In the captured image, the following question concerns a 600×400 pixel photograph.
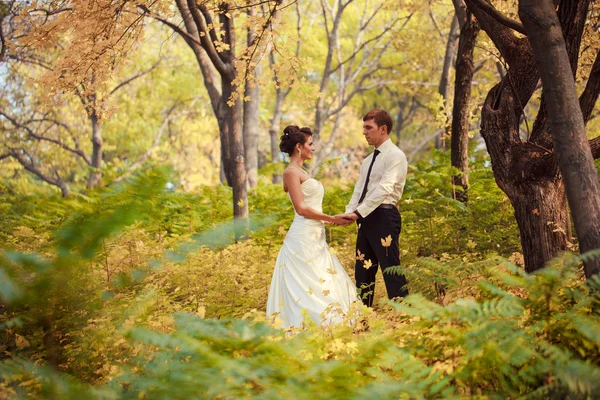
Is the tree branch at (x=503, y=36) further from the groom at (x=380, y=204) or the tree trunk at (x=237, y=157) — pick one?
the tree trunk at (x=237, y=157)

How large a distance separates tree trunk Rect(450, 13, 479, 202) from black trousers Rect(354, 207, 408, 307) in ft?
10.2

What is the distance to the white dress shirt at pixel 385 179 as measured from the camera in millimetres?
6219

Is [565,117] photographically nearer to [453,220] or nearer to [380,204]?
[380,204]

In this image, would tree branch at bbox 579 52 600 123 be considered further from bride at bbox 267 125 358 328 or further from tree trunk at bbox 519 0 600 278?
bride at bbox 267 125 358 328

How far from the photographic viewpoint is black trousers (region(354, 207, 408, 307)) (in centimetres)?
615

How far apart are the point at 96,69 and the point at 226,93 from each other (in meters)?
2.44

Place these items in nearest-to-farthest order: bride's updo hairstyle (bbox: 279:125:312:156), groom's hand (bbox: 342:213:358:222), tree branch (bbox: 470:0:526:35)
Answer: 1. tree branch (bbox: 470:0:526:35)
2. groom's hand (bbox: 342:213:358:222)
3. bride's updo hairstyle (bbox: 279:125:312:156)

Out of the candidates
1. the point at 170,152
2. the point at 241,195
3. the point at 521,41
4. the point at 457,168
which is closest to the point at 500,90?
the point at 521,41

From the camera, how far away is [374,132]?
6496mm

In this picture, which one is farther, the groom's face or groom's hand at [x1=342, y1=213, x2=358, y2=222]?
the groom's face

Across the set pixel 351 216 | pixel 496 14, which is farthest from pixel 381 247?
pixel 496 14

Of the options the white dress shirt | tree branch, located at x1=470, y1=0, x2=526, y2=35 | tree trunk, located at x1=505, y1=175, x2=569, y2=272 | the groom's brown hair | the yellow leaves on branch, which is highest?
the yellow leaves on branch

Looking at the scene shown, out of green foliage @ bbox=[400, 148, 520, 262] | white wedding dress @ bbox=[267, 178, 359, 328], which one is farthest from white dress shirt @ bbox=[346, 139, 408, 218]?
green foliage @ bbox=[400, 148, 520, 262]

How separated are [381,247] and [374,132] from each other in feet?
4.18
